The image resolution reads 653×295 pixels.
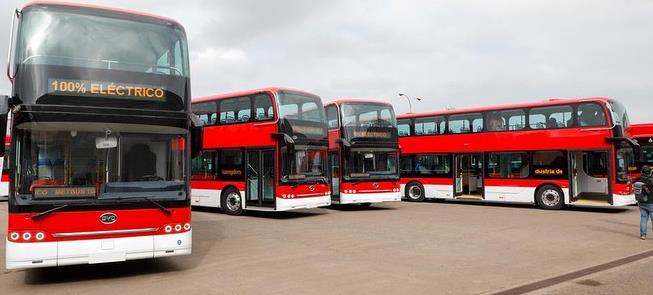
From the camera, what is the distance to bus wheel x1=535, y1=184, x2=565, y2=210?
714 inches

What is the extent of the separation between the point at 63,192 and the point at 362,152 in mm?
12440

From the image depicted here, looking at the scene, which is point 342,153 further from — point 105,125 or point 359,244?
point 105,125

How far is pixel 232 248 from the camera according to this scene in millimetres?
10336

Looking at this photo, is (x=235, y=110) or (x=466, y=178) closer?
(x=235, y=110)

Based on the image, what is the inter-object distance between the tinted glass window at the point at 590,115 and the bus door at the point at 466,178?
14.5ft

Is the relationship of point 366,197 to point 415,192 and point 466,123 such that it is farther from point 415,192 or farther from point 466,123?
point 466,123

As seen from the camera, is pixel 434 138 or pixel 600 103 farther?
pixel 434 138

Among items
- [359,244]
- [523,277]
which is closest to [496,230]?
[359,244]

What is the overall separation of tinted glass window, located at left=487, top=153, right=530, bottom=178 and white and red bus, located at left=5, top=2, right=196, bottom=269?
14.3m

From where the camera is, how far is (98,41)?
7527 millimetres

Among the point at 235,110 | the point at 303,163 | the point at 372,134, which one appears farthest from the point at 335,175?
the point at 235,110

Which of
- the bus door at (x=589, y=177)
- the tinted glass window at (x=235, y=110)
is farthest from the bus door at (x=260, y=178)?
the bus door at (x=589, y=177)

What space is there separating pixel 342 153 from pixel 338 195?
1485 mm

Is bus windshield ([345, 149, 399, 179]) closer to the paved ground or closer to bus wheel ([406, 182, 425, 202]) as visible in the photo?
the paved ground
